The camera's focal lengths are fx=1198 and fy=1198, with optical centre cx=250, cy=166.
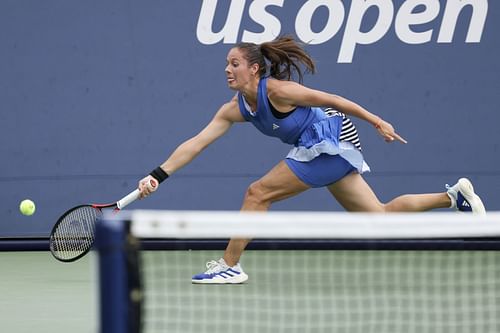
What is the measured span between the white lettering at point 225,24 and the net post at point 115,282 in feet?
18.7

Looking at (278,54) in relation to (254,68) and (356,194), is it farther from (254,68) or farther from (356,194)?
(356,194)

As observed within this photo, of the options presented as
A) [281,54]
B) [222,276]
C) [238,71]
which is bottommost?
[222,276]

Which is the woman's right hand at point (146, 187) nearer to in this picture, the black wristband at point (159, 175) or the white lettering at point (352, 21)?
the black wristband at point (159, 175)

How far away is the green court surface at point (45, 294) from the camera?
4.81 m

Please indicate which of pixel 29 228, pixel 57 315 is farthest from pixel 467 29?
pixel 57 315

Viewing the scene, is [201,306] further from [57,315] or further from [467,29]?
[467,29]

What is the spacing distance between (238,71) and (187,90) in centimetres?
228

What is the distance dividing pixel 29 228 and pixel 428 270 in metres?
2.93

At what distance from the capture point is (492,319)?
479 cm

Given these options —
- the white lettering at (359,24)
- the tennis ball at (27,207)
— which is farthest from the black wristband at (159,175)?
the white lettering at (359,24)

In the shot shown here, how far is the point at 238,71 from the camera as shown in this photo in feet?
19.7

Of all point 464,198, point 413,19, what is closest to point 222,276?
point 464,198

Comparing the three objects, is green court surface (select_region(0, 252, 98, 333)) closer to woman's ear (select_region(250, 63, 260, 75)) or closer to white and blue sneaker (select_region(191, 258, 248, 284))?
white and blue sneaker (select_region(191, 258, 248, 284))

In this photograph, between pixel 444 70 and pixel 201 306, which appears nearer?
pixel 201 306
